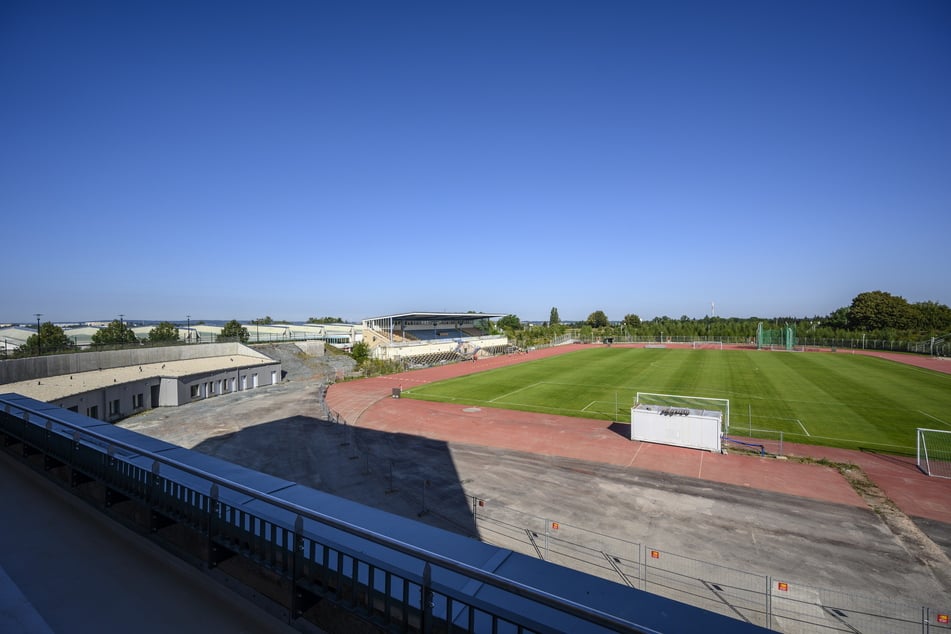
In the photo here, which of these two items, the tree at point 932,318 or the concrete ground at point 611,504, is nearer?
the concrete ground at point 611,504

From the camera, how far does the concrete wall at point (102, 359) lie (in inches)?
1013

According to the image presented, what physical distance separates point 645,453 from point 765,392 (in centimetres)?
2037

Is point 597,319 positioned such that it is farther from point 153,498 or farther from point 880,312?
point 153,498

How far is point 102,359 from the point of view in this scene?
32906 mm

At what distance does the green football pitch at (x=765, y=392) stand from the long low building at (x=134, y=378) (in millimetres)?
16787

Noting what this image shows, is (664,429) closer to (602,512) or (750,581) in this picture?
(602,512)

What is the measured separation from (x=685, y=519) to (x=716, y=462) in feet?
21.7

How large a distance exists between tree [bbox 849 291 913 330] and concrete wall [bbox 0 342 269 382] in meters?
113

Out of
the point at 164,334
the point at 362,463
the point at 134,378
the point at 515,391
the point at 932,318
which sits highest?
the point at 932,318

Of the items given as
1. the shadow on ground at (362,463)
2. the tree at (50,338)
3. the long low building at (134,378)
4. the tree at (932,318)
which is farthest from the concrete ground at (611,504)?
the tree at (932,318)

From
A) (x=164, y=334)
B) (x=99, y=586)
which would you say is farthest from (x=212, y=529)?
(x=164, y=334)

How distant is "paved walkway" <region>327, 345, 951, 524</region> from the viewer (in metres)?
15.9

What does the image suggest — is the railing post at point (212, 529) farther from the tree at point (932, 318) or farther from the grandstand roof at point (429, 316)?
the tree at point (932, 318)

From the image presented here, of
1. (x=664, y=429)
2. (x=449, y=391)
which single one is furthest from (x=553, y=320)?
(x=664, y=429)
